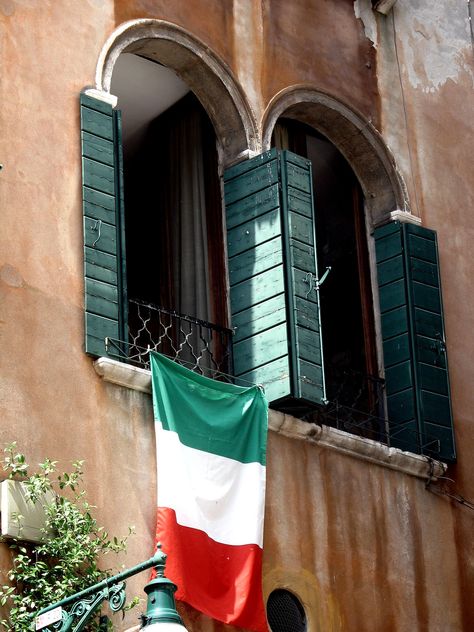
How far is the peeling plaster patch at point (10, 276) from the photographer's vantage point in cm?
1188

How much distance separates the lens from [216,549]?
39.7 feet

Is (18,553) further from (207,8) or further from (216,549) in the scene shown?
(207,8)

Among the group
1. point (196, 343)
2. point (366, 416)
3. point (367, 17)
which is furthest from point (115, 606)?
point (367, 17)

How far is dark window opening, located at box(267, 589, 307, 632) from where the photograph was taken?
12477mm

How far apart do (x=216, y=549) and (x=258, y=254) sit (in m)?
2.30

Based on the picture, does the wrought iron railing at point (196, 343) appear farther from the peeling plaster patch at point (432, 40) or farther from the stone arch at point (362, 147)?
the peeling plaster patch at point (432, 40)

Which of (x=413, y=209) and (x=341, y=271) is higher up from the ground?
(x=413, y=209)

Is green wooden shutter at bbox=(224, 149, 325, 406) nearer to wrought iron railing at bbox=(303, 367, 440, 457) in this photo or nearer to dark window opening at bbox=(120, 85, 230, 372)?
dark window opening at bbox=(120, 85, 230, 372)

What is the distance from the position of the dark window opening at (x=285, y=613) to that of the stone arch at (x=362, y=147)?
135 inches

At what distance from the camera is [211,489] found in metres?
12.2

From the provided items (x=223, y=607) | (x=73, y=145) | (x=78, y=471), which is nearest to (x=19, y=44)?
(x=73, y=145)

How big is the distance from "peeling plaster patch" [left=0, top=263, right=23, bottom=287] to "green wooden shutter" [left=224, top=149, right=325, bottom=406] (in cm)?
195

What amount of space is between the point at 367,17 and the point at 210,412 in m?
4.20

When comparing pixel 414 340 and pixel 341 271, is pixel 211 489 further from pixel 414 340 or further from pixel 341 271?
pixel 341 271
